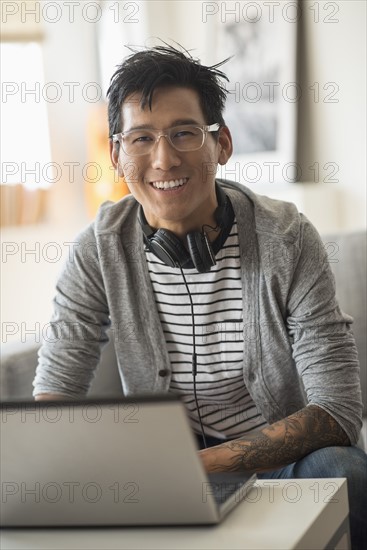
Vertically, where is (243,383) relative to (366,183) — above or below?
below

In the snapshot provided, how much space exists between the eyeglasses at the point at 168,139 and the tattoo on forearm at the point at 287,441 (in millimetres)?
535

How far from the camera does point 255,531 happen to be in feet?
Result: 3.14

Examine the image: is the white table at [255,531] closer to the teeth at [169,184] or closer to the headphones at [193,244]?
the headphones at [193,244]

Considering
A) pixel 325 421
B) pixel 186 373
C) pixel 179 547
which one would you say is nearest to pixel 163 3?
pixel 186 373

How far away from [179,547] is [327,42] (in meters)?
2.82

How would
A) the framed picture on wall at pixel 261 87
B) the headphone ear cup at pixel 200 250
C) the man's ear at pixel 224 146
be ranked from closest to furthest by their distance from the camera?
the headphone ear cup at pixel 200 250
the man's ear at pixel 224 146
the framed picture on wall at pixel 261 87

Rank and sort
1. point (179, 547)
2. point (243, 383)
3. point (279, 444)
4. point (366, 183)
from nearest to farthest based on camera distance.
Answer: point (179, 547) → point (279, 444) → point (243, 383) → point (366, 183)

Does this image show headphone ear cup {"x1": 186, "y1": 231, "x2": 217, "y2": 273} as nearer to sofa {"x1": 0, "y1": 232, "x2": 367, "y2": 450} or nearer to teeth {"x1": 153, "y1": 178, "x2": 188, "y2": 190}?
teeth {"x1": 153, "y1": 178, "x2": 188, "y2": 190}

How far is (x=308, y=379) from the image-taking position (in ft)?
4.84

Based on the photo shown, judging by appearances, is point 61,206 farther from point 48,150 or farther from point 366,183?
point 366,183

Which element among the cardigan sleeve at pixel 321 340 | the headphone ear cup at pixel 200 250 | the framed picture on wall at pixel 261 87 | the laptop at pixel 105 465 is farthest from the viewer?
the framed picture on wall at pixel 261 87

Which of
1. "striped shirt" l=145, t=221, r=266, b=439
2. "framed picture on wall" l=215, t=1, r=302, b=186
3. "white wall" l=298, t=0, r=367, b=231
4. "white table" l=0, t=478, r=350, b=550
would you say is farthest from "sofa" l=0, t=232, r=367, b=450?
"framed picture on wall" l=215, t=1, r=302, b=186

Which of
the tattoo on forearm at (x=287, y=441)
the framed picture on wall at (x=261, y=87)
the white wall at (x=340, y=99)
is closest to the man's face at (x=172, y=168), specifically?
the tattoo on forearm at (x=287, y=441)

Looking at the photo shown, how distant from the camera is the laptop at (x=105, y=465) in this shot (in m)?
0.91
